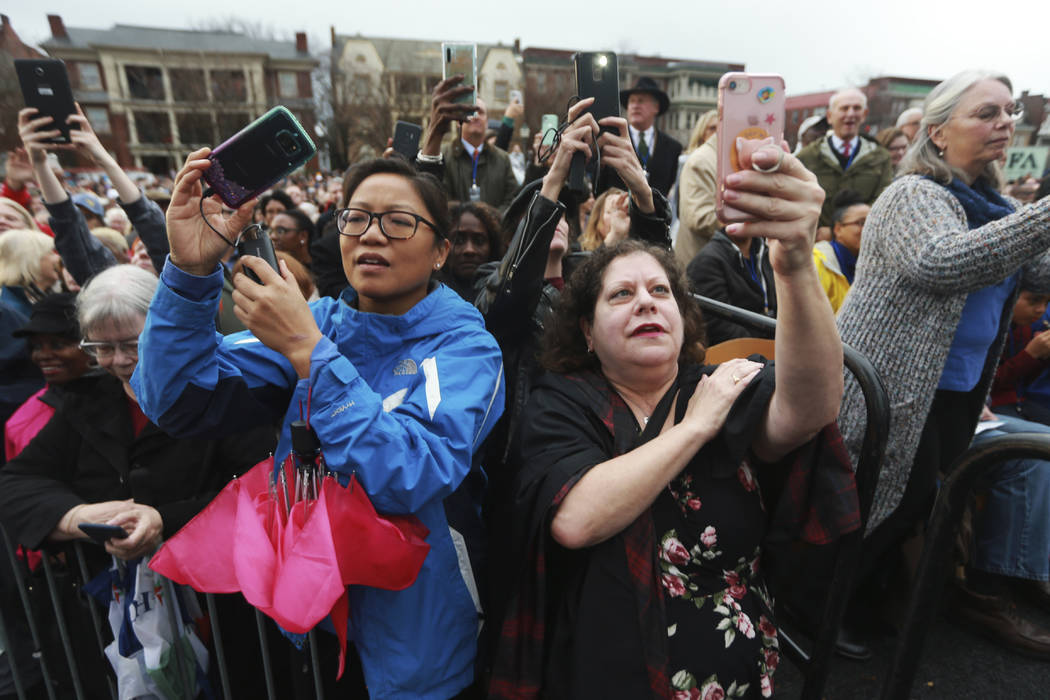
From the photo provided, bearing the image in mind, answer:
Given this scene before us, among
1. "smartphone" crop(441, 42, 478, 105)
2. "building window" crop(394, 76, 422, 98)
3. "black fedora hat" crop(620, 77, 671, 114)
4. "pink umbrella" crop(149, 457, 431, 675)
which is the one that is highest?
"building window" crop(394, 76, 422, 98)

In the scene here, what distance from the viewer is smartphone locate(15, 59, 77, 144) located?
2.72 m

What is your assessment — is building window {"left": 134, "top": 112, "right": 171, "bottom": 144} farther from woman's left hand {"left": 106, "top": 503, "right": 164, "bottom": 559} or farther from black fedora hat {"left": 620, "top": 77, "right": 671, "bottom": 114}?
woman's left hand {"left": 106, "top": 503, "right": 164, "bottom": 559}

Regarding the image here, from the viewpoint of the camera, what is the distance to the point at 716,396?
5.13ft

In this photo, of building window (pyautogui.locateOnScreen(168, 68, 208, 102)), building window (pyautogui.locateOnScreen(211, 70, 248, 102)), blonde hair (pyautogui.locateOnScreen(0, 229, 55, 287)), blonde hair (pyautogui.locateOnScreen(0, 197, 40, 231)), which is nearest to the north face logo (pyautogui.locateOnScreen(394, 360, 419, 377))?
blonde hair (pyautogui.locateOnScreen(0, 229, 55, 287))

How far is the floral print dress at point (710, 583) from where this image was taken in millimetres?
1521

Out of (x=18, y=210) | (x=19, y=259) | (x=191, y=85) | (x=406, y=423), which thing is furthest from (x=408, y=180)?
(x=191, y=85)

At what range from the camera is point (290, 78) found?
172ft

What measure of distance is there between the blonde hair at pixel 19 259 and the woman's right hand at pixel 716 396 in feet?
13.2

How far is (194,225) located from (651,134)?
537cm

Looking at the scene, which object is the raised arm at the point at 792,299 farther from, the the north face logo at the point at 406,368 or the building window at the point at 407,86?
the building window at the point at 407,86

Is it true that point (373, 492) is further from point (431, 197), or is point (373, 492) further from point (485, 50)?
point (485, 50)

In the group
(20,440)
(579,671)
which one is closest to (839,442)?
(579,671)

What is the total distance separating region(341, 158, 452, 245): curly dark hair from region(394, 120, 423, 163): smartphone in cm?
144

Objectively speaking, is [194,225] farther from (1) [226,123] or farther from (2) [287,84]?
(2) [287,84]
